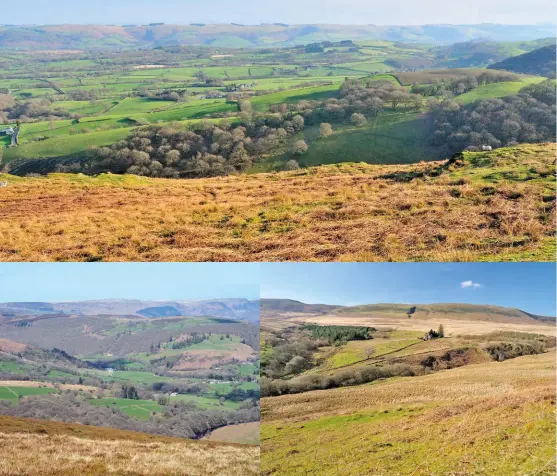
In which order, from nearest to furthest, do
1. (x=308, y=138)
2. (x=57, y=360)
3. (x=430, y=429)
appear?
(x=430, y=429), (x=57, y=360), (x=308, y=138)

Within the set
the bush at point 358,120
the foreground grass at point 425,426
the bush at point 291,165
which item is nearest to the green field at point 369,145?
the bush at point 358,120

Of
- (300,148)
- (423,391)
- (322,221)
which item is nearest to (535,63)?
(300,148)

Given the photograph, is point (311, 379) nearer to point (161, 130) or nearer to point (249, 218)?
point (249, 218)

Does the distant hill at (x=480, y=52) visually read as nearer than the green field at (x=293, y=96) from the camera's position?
No

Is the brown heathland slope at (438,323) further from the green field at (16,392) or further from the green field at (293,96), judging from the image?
the green field at (293,96)

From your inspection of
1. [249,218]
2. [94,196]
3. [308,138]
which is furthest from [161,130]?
[249,218]

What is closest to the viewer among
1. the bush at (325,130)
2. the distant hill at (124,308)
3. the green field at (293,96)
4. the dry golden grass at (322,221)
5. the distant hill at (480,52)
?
the distant hill at (124,308)
